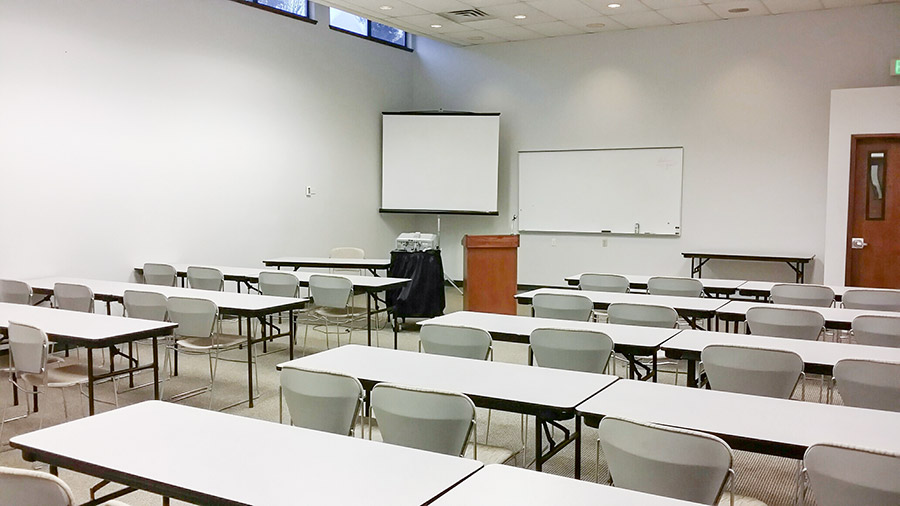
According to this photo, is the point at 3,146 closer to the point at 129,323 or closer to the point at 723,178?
the point at 129,323

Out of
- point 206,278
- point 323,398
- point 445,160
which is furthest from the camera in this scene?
point 445,160

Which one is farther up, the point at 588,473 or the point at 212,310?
the point at 212,310

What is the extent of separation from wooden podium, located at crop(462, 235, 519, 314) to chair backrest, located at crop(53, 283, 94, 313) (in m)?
3.94

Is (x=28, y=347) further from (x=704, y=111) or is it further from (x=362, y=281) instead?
(x=704, y=111)

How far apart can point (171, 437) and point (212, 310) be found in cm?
280

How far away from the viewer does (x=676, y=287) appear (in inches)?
249

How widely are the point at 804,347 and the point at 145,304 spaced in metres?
4.41

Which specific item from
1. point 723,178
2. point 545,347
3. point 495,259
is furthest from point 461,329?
point 723,178

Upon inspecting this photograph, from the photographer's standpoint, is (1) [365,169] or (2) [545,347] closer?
(2) [545,347]

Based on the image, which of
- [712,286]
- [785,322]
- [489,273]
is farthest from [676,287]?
[489,273]

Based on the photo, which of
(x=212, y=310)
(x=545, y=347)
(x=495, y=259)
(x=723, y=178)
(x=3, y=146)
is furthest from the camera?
(x=723, y=178)

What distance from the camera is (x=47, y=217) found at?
22.7ft

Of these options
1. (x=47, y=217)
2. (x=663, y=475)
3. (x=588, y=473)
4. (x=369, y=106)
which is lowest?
(x=588, y=473)

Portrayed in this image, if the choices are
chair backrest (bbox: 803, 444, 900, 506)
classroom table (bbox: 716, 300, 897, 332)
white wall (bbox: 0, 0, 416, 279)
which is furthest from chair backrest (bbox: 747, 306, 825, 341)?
white wall (bbox: 0, 0, 416, 279)
